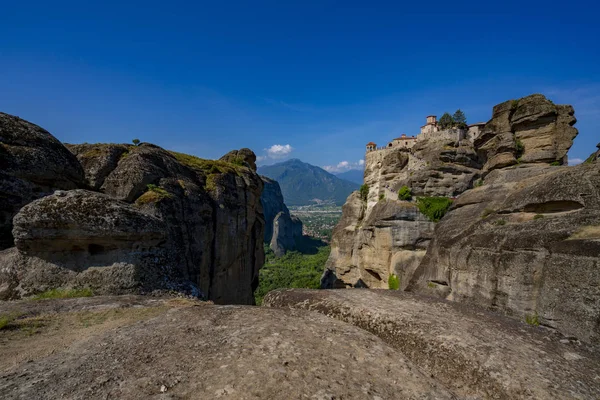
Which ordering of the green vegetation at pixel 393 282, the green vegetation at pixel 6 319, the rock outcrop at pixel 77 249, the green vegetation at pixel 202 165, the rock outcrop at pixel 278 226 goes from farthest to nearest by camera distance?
the rock outcrop at pixel 278 226 < the green vegetation at pixel 393 282 < the green vegetation at pixel 202 165 < the rock outcrop at pixel 77 249 < the green vegetation at pixel 6 319

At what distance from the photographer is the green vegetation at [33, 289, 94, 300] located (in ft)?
29.2

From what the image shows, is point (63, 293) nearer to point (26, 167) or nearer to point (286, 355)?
point (26, 167)

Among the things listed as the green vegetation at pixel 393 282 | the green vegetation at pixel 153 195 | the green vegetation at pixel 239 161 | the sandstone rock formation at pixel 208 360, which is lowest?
the green vegetation at pixel 393 282

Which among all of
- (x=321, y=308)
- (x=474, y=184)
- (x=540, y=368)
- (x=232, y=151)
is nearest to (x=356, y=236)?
(x=474, y=184)

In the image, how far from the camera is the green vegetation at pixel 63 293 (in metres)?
8.90

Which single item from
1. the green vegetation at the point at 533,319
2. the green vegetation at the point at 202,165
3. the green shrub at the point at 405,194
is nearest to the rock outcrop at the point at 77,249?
the green vegetation at the point at 202,165

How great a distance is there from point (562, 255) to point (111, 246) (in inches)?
689

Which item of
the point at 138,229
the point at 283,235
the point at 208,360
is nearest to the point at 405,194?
the point at 138,229

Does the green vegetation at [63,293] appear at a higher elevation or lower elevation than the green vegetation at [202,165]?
lower

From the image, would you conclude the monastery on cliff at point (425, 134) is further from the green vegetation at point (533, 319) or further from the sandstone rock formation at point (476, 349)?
the sandstone rock formation at point (476, 349)

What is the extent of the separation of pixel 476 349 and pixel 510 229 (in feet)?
41.6

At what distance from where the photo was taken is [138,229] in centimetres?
1026

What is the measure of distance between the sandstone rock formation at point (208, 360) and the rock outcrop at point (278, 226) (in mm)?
Result: 106007

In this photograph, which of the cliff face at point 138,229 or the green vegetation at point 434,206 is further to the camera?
the green vegetation at point 434,206
